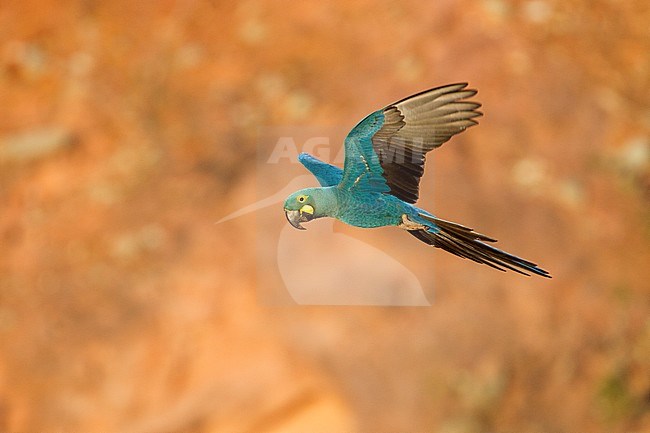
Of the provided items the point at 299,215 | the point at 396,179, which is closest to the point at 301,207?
the point at 299,215

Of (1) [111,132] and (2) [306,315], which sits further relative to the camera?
(1) [111,132]

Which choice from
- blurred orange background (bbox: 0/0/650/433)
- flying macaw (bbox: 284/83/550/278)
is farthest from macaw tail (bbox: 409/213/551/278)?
blurred orange background (bbox: 0/0/650/433)

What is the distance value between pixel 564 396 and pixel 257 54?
7.56 ft

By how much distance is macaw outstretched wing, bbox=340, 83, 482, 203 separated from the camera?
1.38 metres

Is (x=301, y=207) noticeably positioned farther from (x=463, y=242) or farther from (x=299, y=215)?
(x=463, y=242)

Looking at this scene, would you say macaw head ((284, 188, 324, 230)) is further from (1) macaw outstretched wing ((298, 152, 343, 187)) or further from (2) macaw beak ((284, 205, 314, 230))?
(1) macaw outstretched wing ((298, 152, 343, 187))

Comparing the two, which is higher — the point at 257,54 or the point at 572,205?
the point at 257,54

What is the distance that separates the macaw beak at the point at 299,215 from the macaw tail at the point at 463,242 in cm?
23

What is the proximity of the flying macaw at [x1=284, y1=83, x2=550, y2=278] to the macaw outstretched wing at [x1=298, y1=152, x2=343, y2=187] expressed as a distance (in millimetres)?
177

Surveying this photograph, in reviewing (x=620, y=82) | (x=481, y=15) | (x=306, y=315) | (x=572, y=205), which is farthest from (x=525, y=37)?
(x=306, y=315)

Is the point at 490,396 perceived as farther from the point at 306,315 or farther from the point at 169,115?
the point at 169,115

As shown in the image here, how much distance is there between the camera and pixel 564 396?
3.76 meters

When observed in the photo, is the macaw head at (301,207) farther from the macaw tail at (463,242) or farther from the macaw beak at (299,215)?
the macaw tail at (463,242)

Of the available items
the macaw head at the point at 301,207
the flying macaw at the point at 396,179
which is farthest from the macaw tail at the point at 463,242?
the macaw head at the point at 301,207
